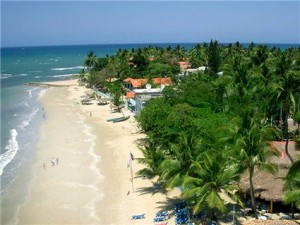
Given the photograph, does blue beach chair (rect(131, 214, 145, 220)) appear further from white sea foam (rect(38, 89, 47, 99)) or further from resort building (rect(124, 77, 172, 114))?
white sea foam (rect(38, 89, 47, 99))

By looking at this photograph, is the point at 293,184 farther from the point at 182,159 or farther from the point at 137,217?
the point at 137,217

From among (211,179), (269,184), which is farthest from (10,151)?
(269,184)

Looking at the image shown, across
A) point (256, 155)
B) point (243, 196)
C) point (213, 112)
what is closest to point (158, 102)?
point (213, 112)

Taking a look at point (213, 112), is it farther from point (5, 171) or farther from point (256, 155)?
point (5, 171)

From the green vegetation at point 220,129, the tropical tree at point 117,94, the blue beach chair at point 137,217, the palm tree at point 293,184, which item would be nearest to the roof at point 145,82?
the tropical tree at point 117,94

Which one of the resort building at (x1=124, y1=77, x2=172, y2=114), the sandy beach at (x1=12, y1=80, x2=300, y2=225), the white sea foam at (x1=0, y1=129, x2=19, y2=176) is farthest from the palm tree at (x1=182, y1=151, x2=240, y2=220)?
the resort building at (x1=124, y1=77, x2=172, y2=114)

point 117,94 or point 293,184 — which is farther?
point 117,94
